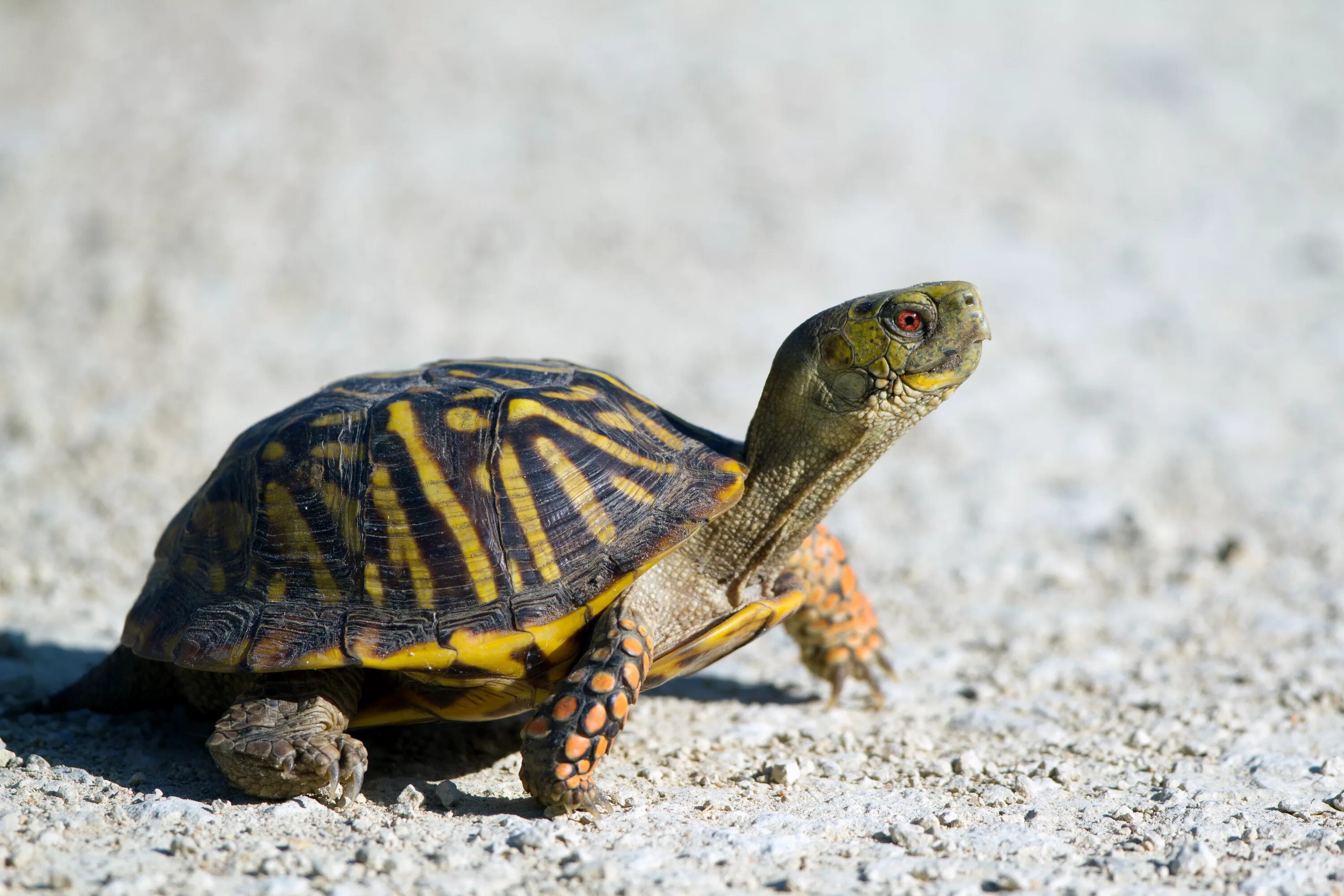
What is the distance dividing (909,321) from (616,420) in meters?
0.92

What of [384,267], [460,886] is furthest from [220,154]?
[460,886]

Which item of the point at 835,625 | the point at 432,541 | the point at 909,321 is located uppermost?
the point at 909,321

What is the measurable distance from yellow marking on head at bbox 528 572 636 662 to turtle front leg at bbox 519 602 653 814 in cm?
8

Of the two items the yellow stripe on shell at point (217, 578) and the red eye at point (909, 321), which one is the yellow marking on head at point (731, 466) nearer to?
the red eye at point (909, 321)

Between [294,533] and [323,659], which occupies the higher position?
[294,533]

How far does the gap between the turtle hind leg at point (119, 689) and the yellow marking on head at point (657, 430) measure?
5.45 ft

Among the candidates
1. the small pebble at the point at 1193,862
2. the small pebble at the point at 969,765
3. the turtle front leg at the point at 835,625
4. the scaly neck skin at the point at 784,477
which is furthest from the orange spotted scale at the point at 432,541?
the small pebble at the point at 1193,862

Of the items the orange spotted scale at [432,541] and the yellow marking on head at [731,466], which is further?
the yellow marking on head at [731,466]

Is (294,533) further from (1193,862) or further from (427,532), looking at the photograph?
(1193,862)

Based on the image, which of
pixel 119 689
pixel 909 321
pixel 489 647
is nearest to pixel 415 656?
pixel 489 647

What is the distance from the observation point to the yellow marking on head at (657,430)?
134 inches

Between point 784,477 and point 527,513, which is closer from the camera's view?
point 527,513

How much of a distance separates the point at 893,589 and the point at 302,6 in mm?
7983

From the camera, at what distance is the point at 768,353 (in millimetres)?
7098
